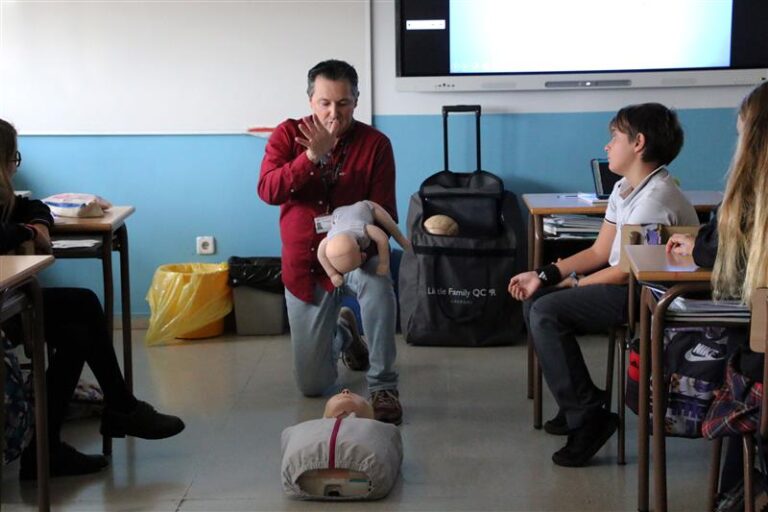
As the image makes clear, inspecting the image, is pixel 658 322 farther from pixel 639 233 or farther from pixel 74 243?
pixel 74 243

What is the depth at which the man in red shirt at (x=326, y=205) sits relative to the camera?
11.9 feet

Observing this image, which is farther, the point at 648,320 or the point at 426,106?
the point at 426,106

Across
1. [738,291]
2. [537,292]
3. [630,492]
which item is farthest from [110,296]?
[738,291]

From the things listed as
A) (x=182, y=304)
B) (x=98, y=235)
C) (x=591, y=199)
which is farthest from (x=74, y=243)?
(x=591, y=199)

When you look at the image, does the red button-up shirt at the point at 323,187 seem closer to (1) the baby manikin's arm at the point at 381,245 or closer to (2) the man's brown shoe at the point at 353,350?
(1) the baby manikin's arm at the point at 381,245

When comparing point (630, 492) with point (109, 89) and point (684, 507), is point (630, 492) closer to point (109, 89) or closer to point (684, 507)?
point (684, 507)

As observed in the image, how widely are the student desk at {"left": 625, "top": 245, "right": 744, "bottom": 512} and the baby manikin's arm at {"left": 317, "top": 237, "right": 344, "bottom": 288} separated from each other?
1154mm

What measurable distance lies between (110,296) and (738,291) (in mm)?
1874

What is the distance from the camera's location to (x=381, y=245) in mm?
3537

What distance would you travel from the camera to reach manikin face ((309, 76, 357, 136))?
3.63 m

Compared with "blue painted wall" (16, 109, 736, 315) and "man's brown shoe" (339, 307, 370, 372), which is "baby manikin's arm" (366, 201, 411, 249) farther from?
"blue painted wall" (16, 109, 736, 315)

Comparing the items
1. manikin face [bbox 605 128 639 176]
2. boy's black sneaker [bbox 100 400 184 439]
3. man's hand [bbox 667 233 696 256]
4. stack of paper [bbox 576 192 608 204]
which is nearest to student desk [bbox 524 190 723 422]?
stack of paper [bbox 576 192 608 204]

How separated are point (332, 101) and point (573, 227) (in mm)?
1074

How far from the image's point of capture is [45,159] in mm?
4918
